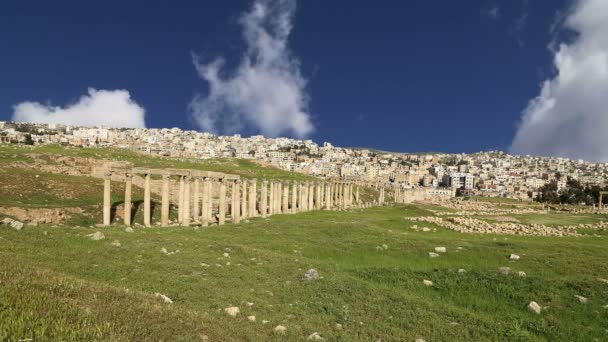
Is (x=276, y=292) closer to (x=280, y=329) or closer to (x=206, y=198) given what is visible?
(x=280, y=329)

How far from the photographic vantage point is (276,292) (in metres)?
13.6

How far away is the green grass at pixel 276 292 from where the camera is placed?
7.85 metres

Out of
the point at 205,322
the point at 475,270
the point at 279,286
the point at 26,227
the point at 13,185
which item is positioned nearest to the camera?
the point at 205,322

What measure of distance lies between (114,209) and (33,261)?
82.5ft

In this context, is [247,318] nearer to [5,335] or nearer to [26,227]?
[5,335]

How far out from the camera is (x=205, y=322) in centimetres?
909

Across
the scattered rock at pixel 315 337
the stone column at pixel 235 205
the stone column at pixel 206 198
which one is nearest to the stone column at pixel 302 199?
the stone column at pixel 235 205

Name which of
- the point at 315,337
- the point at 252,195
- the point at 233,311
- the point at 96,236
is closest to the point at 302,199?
the point at 252,195

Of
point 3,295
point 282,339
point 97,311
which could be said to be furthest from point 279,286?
point 3,295

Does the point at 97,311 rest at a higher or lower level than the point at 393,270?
higher

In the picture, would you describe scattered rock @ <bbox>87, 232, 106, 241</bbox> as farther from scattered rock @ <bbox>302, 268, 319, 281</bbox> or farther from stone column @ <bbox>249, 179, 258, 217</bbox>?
stone column @ <bbox>249, 179, 258, 217</bbox>

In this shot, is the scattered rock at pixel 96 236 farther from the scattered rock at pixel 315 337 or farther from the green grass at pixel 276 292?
the scattered rock at pixel 315 337

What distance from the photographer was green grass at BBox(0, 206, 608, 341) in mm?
7848

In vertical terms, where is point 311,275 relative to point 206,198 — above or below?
below
